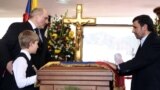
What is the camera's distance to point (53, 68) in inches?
92.4

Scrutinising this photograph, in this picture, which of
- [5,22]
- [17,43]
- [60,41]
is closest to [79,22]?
[60,41]

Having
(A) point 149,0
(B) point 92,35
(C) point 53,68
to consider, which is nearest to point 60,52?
(C) point 53,68

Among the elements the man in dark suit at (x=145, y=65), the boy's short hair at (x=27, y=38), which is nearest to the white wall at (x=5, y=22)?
the man in dark suit at (x=145, y=65)

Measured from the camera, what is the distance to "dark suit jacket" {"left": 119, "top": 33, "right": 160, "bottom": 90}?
2.85 m

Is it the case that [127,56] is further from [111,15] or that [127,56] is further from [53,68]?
[53,68]

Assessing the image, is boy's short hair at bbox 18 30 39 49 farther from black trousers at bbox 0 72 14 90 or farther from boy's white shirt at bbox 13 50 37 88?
black trousers at bbox 0 72 14 90

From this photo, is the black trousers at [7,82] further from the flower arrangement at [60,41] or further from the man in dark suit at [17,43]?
the flower arrangement at [60,41]

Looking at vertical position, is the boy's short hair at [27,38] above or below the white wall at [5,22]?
above

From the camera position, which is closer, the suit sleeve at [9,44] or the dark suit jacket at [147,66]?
the dark suit jacket at [147,66]

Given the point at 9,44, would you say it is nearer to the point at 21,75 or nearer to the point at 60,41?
the point at 21,75

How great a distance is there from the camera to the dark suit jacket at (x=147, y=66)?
9.36 feet

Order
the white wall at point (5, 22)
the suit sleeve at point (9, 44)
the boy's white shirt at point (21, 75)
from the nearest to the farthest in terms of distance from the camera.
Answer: the boy's white shirt at point (21, 75) < the suit sleeve at point (9, 44) < the white wall at point (5, 22)

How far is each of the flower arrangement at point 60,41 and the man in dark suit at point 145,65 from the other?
54.8 inches

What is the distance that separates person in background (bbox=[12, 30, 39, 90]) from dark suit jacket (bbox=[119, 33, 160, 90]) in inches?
27.1
